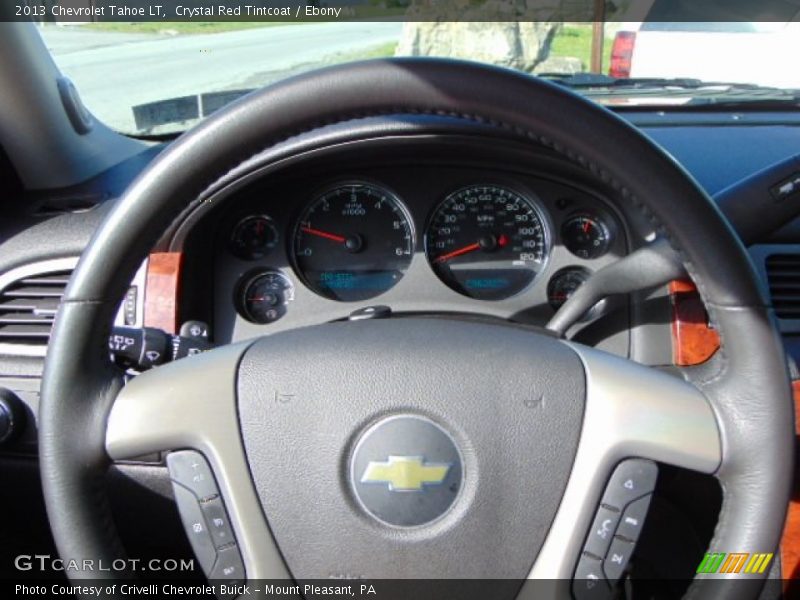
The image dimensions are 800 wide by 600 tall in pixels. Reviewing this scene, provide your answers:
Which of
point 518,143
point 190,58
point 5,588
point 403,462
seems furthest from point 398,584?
point 190,58

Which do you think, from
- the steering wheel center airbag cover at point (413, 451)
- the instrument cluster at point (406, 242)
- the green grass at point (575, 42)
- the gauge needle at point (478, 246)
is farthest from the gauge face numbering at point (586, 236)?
the steering wheel center airbag cover at point (413, 451)

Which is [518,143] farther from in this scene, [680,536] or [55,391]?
[55,391]

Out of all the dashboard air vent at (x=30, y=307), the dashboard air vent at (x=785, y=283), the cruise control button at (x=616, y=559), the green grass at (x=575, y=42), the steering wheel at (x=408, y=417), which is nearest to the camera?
the steering wheel at (x=408, y=417)

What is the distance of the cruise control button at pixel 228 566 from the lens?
1.41m

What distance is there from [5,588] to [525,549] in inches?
68.3

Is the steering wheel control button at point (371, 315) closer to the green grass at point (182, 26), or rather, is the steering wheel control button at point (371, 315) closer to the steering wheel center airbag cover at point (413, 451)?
the steering wheel center airbag cover at point (413, 451)

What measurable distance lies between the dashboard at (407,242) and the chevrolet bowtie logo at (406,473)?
97 cm

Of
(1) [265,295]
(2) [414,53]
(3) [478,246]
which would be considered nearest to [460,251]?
(3) [478,246]

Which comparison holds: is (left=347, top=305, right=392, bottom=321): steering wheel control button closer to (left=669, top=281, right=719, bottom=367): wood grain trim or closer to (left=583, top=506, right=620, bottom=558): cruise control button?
(left=583, top=506, right=620, bottom=558): cruise control button

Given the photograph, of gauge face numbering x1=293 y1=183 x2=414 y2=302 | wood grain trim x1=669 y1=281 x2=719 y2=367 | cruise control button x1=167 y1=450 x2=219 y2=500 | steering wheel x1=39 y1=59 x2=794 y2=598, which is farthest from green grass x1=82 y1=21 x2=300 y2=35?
cruise control button x1=167 y1=450 x2=219 y2=500

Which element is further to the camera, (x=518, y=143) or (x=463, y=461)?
(x=518, y=143)

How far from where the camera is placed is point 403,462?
1.40 m
